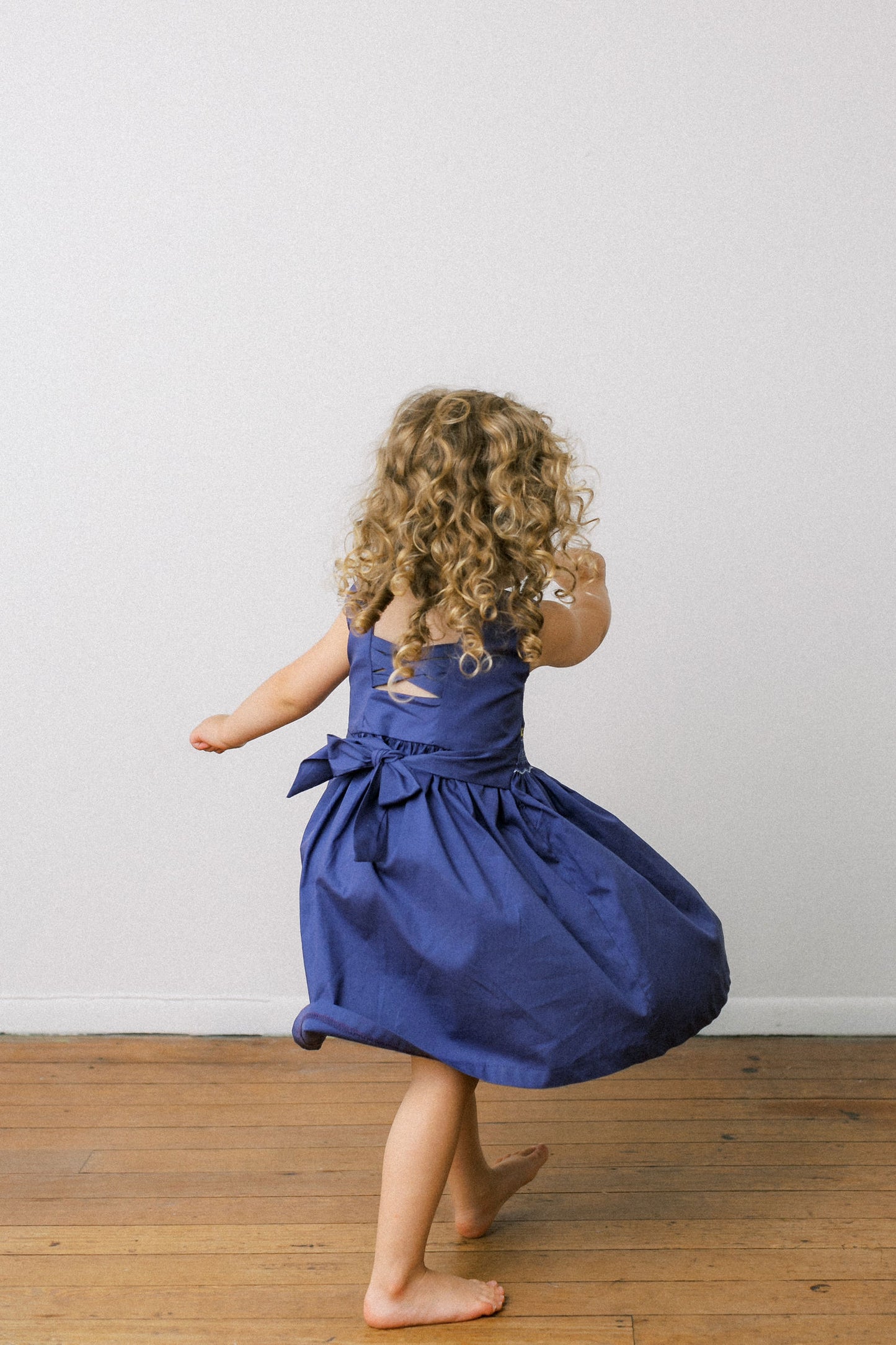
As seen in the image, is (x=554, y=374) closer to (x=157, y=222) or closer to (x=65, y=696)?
(x=157, y=222)

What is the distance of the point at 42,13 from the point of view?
7.08ft

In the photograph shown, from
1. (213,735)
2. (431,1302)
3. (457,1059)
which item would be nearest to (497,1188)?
(431,1302)

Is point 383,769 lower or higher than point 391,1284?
higher

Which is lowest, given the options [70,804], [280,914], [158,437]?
[280,914]

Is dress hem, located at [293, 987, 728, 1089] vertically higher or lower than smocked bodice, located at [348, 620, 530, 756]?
lower

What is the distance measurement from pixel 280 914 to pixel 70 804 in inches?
18.7

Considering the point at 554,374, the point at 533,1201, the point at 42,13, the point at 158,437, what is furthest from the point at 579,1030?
the point at 42,13

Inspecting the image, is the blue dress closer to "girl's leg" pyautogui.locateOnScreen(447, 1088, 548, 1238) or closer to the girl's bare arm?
the girl's bare arm

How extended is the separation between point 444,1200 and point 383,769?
2.40 ft

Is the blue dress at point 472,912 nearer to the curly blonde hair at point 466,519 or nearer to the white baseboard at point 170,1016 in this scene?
the curly blonde hair at point 466,519

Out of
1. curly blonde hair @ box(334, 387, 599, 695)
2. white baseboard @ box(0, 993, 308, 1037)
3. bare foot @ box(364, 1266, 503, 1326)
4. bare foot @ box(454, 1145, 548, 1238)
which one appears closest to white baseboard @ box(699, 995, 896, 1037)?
bare foot @ box(454, 1145, 548, 1238)

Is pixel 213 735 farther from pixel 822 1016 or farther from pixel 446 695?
pixel 822 1016

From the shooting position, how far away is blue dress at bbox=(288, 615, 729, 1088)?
1.38 m

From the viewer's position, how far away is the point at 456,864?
4.59 ft
